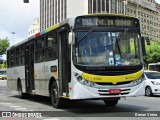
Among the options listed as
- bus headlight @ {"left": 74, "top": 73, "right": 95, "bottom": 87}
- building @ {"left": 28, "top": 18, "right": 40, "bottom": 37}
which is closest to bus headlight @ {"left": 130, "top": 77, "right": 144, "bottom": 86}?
bus headlight @ {"left": 74, "top": 73, "right": 95, "bottom": 87}

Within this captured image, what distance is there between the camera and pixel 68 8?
140500 mm

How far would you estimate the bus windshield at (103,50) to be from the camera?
12.8 m

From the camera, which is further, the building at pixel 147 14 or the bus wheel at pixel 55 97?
the building at pixel 147 14

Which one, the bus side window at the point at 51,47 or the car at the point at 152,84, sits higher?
the bus side window at the point at 51,47

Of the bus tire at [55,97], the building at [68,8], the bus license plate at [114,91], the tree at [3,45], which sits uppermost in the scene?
the building at [68,8]

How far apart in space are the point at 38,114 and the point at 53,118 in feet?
4.24

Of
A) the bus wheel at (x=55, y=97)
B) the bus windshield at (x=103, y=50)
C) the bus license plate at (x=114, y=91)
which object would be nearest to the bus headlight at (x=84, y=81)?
the bus windshield at (x=103, y=50)

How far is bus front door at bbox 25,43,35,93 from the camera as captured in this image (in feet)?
59.7

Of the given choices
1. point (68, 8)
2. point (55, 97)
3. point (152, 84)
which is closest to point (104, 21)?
point (55, 97)

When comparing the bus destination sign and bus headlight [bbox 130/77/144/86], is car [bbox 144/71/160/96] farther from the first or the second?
the bus destination sign

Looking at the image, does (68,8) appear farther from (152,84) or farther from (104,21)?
(104,21)

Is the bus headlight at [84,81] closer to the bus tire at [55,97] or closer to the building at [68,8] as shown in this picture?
the bus tire at [55,97]

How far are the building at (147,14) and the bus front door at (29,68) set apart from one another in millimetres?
139814

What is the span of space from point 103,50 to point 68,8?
12893 cm
